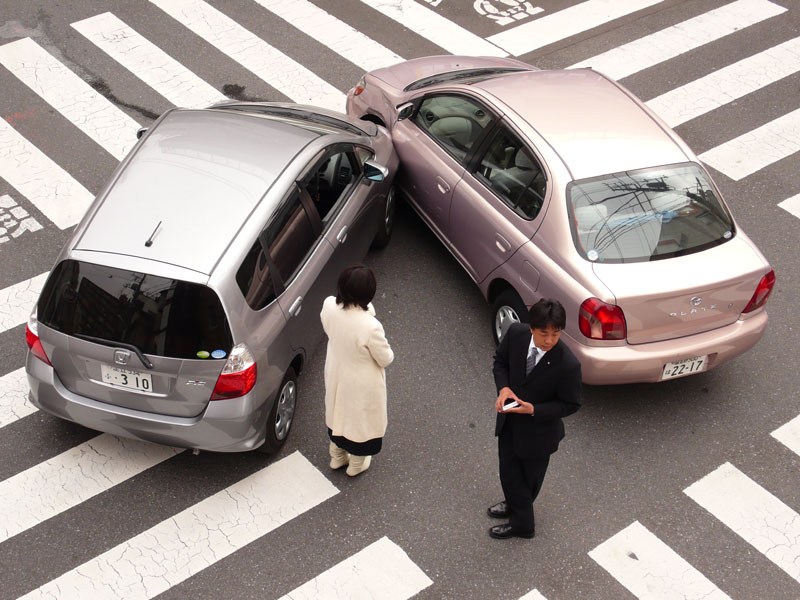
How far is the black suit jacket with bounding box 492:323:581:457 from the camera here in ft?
16.5

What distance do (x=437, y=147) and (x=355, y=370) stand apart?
288 cm

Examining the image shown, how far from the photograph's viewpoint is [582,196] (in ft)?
21.9

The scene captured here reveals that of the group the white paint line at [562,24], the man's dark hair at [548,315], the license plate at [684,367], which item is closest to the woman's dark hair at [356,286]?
the man's dark hair at [548,315]

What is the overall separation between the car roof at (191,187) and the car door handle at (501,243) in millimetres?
1530

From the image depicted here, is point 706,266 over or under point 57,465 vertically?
over

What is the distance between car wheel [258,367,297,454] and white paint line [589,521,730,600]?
2.14m

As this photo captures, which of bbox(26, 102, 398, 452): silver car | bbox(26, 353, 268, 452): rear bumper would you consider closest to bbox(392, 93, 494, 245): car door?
bbox(26, 102, 398, 452): silver car

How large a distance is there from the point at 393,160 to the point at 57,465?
3.63 metres

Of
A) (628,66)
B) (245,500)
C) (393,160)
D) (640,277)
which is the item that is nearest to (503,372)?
(640,277)

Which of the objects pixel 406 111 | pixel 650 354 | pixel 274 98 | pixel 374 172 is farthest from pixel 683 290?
pixel 274 98

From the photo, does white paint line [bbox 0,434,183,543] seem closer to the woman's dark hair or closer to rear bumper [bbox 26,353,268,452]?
rear bumper [bbox 26,353,268,452]

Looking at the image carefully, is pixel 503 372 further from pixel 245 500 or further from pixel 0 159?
pixel 0 159

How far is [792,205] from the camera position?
8.97m

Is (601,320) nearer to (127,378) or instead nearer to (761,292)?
(761,292)
